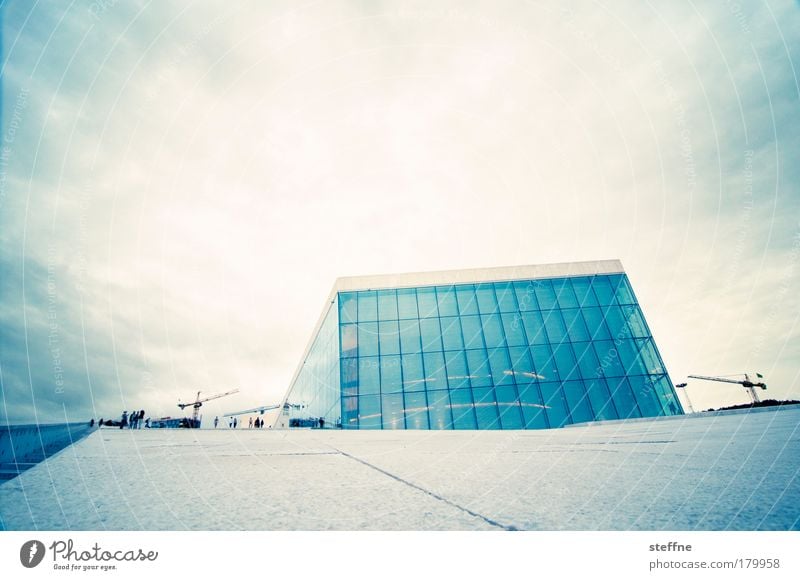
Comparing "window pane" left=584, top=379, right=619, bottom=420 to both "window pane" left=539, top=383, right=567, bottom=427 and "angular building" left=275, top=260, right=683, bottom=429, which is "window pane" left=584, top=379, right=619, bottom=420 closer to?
"angular building" left=275, top=260, right=683, bottom=429

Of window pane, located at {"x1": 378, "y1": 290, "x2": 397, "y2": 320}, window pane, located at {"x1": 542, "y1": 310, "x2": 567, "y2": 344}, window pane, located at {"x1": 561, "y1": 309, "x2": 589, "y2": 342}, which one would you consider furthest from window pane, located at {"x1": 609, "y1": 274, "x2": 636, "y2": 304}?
window pane, located at {"x1": 378, "y1": 290, "x2": 397, "y2": 320}

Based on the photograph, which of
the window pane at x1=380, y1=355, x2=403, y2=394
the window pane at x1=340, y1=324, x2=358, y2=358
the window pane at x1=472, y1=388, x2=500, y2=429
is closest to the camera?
the window pane at x1=472, y1=388, x2=500, y2=429

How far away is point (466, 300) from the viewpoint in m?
22.6

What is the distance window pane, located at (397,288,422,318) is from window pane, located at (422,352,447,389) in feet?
9.84

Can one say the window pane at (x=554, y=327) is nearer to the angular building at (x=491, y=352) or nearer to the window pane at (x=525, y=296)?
the angular building at (x=491, y=352)

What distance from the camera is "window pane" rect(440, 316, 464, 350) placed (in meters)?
21.0

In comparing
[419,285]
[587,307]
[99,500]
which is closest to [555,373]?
[587,307]

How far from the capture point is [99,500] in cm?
149

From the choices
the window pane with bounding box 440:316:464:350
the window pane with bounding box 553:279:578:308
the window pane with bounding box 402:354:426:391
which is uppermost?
the window pane with bounding box 553:279:578:308

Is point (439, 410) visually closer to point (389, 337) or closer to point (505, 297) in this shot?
point (389, 337)

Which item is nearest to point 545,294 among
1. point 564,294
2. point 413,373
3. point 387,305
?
point 564,294
